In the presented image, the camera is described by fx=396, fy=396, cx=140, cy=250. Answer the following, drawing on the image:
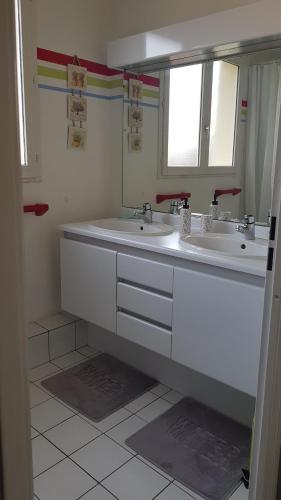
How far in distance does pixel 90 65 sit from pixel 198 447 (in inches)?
92.8

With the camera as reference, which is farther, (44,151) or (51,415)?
(44,151)

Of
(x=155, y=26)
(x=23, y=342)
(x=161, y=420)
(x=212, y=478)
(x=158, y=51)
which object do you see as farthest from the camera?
(x=155, y=26)

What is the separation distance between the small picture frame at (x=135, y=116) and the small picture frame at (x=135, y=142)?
0.20 feet

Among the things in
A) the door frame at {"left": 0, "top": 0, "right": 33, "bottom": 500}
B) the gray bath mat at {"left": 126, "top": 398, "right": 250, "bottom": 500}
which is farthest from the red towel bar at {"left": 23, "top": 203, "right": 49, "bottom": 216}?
the door frame at {"left": 0, "top": 0, "right": 33, "bottom": 500}

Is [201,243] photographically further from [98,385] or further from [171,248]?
[98,385]

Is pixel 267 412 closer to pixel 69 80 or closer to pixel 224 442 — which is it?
pixel 224 442

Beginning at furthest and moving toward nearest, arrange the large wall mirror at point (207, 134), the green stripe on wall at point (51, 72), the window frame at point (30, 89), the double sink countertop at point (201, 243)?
1. the green stripe on wall at point (51, 72)
2. the window frame at point (30, 89)
3. the large wall mirror at point (207, 134)
4. the double sink countertop at point (201, 243)

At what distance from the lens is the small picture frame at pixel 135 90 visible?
264cm

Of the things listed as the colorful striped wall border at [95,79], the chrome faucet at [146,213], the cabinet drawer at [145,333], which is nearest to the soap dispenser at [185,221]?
the chrome faucet at [146,213]

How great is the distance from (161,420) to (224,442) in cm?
33

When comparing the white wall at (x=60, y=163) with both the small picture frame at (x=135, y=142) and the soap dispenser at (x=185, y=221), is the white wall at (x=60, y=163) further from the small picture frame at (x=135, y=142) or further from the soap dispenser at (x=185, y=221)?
the soap dispenser at (x=185, y=221)

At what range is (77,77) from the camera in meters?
2.55

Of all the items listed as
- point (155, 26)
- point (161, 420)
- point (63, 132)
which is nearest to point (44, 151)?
point (63, 132)

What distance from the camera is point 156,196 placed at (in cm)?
264
